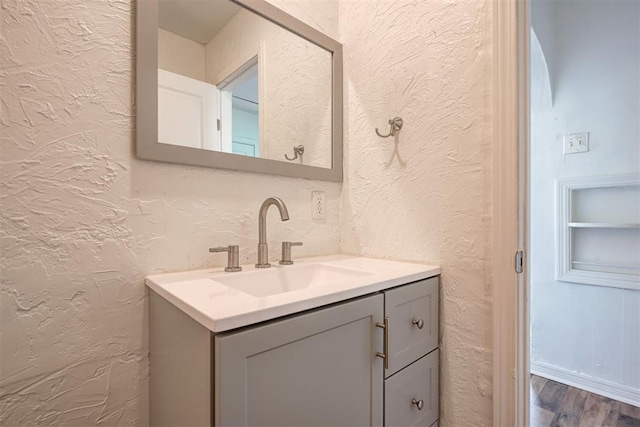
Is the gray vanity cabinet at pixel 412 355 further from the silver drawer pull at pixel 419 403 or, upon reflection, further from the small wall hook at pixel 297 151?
the small wall hook at pixel 297 151

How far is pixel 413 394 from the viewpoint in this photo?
87cm

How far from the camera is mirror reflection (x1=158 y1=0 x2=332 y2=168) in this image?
2.88 ft

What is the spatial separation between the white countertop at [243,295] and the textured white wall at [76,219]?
0.39ft

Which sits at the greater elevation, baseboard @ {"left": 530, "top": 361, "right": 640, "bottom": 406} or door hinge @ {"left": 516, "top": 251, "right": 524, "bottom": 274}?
door hinge @ {"left": 516, "top": 251, "right": 524, "bottom": 274}

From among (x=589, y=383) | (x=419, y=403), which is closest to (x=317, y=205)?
(x=419, y=403)

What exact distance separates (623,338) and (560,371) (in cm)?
38

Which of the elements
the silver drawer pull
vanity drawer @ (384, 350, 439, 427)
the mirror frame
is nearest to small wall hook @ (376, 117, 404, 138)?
the mirror frame

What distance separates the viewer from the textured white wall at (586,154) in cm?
160

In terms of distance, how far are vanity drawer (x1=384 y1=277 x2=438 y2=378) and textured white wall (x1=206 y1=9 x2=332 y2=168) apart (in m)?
0.62

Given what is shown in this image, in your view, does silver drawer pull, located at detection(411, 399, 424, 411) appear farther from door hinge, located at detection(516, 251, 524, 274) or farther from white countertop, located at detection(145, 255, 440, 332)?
A: door hinge, located at detection(516, 251, 524, 274)

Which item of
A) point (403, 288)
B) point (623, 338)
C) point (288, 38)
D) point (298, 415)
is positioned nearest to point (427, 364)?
point (403, 288)

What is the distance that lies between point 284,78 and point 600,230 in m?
1.89

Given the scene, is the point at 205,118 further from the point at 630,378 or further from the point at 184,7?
the point at 630,378

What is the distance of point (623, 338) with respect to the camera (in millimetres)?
1590
